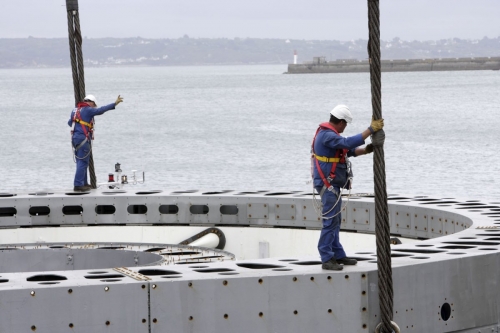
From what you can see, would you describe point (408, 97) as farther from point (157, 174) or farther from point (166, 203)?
point (166, 203)

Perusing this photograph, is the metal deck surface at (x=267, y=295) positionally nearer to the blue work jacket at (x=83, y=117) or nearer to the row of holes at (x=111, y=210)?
the row of holes at (x=111, y=210)

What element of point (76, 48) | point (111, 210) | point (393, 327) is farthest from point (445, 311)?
point (76, 48)

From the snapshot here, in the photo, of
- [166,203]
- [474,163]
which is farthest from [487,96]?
[166,203]

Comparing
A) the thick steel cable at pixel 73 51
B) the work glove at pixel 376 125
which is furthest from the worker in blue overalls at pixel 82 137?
the work glove at pixel 376 125

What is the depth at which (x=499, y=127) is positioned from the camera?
80.6m

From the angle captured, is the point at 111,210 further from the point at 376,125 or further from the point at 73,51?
the point at 376,125

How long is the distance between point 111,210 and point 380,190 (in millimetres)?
8200

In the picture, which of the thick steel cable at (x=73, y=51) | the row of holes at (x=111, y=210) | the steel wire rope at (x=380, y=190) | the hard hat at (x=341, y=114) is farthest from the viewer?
the thick steel cable at (x=73, y=51)

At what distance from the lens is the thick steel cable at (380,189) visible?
9.81 m

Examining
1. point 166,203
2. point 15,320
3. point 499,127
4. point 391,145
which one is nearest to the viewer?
point 15,320

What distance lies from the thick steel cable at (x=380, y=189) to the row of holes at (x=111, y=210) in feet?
23.6

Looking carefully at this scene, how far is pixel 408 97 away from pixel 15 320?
11993cm

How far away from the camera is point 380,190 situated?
995 cm

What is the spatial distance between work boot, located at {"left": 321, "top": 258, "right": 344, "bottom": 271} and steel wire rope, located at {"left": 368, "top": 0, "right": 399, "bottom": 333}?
48 cm
